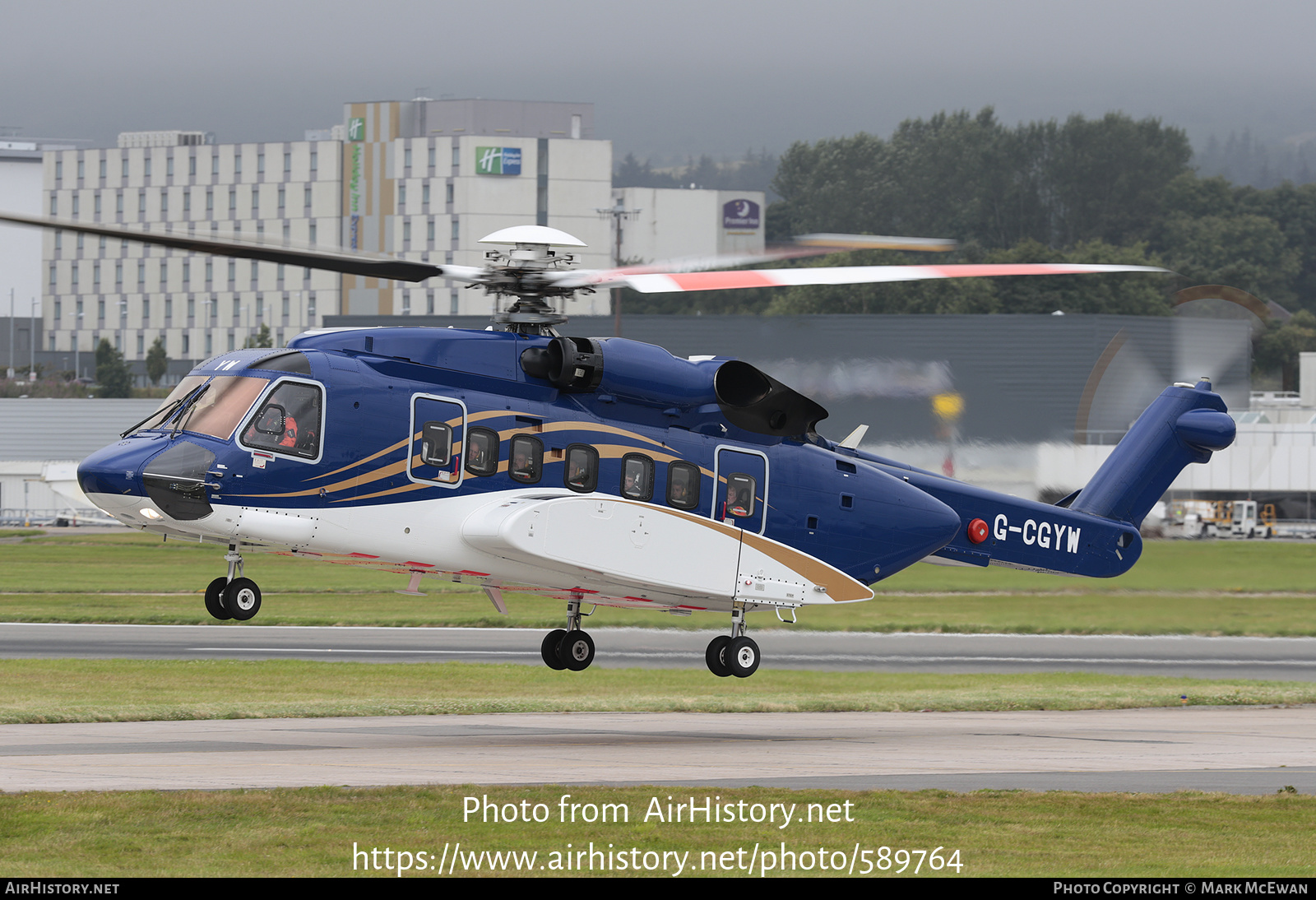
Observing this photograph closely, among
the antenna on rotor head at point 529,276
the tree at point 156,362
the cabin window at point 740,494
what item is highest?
the antenna on rotor head at point 529,276

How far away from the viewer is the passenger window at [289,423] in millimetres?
16906

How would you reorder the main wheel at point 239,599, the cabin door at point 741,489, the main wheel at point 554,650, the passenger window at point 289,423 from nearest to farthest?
the main wheel at point 239,599, the passenger window at point 289,423, the cabin door at point 741,489, the main wheel at point 554,650

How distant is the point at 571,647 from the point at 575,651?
7cm

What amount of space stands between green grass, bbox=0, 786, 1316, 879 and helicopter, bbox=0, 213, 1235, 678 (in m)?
2.56

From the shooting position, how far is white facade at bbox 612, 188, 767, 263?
12731 cm

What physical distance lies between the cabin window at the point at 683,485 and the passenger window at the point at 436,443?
307 centimetres

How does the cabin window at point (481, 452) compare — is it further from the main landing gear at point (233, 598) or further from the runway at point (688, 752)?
the runway at point (688, 752)

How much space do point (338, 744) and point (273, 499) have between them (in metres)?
6.14

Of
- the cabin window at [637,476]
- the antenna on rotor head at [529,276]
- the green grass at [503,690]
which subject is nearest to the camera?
the antenna on rotor head at [529,276]

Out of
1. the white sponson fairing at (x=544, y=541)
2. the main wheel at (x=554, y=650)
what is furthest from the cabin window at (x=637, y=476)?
the main wheel at (x=554, y=650)

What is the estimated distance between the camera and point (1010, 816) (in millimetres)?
16781

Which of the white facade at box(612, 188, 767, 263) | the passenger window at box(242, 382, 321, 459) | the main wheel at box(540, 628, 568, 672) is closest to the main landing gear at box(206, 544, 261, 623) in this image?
the passenger window at box(242, 382, 321, 459)

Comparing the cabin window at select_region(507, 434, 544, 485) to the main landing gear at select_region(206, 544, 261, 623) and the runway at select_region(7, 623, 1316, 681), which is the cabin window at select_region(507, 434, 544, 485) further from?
the runway at select_region(7, 623, 1316, 681)
